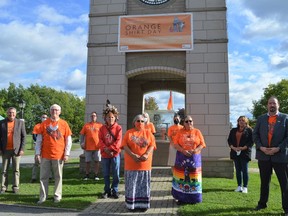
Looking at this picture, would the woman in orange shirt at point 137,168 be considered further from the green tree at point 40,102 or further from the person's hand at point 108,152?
the green tree at point 40,102

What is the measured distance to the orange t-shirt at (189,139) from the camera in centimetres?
598

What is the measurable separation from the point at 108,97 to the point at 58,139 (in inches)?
154

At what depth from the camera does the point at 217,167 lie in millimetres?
9016

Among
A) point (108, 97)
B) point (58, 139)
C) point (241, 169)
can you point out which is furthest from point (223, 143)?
point (58, 139)

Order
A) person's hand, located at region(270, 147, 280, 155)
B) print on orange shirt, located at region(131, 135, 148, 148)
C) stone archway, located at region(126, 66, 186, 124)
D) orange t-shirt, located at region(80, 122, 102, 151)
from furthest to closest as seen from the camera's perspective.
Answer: stone archway, located at region(126, 66, 186, 124)
orange t-shirt, located at region(80, 122, 102, 151)
print on orange shirt, located at region(131, 135, 148, 148)
person's hand, located at region(270, 147, 280, 155)

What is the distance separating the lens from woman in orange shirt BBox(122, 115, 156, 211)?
18.0ft

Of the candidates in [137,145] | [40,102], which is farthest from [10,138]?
[40,102]

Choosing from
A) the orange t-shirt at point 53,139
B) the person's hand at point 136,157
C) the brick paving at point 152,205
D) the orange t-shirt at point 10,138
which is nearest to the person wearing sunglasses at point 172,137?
the brick paving at point 152,205

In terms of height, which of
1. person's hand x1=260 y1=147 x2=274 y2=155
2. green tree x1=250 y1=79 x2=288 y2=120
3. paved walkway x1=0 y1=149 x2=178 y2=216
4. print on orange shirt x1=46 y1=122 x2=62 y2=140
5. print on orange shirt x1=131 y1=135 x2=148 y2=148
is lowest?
paved walkway x1=0 y1=149 x2=178 y2=216

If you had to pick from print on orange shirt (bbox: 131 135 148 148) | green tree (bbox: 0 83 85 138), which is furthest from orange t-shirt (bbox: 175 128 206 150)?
green tree (bbox: 0 83 85 138)

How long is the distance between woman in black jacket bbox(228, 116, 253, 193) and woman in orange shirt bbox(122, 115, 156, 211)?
259 centimetres

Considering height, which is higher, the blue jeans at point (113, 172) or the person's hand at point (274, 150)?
the person's hand at point (274, 150)

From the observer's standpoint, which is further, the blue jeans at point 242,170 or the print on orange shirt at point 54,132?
the blue jeans at point 242,170

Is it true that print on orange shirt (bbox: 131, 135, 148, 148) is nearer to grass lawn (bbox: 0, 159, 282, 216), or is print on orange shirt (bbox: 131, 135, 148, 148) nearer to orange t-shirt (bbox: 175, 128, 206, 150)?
orange t-shirt (bbox: 175, 128, 206, 150)
